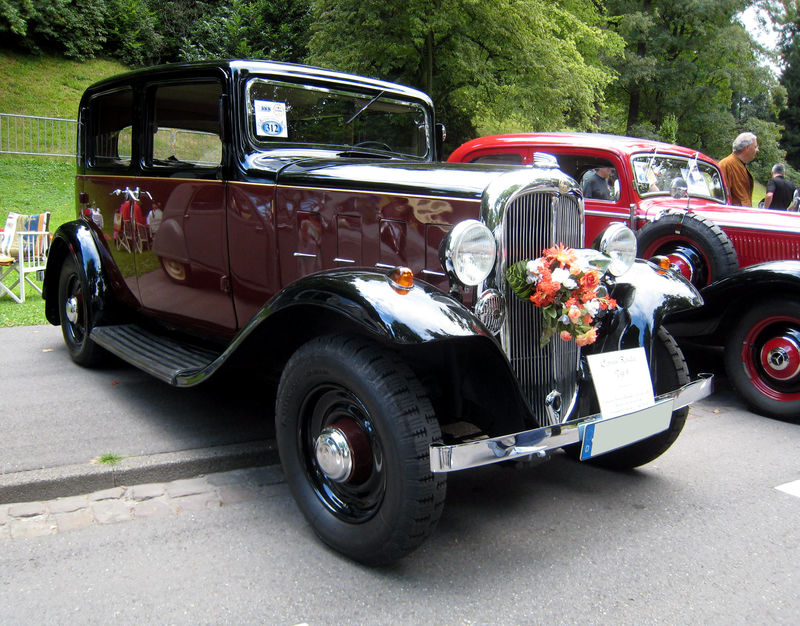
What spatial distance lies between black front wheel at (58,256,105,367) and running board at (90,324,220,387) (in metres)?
0.25

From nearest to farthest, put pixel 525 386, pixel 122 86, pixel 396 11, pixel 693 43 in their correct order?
1. pixel 525 386
2. pixel 122 86
3. pixel 396 11
4. pixel 693 43

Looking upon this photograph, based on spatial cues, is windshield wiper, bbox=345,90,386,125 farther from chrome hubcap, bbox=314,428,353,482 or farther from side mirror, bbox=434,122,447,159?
chrome hubcap, bbox=314,428,353,482

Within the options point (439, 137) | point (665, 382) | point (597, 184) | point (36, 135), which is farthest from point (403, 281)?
point (36, 135)

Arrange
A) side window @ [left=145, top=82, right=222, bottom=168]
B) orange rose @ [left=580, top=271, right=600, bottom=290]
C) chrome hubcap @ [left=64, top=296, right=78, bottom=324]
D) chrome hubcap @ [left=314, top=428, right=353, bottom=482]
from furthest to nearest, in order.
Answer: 1. chrome hubcap @ [left=64, top=296, right=78, bottom=324]
2. side window @ [left=145, top=82, right=222, bottom=168]
3. orange rose @ [left=580, top=271, right=600, bottom=290]
4. chrome hubcap @ [left=314, top=428, right=353, bottom=482]

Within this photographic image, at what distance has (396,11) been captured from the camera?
531 inches

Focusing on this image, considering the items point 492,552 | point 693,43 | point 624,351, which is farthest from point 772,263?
point 693,43

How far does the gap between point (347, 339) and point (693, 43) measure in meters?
26.4

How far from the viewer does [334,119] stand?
382cm

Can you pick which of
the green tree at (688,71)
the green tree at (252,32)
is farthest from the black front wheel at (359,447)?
the green tree at (688,71)

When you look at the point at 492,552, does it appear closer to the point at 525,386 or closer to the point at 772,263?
the point at 525,386

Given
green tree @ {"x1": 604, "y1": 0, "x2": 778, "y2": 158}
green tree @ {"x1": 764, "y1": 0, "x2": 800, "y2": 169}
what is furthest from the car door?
green tree @ {"x1": 764, "y1": 0, "x2": 800, "y2": 169}

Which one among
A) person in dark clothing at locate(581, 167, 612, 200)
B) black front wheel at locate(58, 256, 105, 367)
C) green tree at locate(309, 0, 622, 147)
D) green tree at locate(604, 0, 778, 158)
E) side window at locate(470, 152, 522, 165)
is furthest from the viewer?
green tree at locate(604, 0, 778, 158)

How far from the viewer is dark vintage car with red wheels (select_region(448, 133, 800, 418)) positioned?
14.3 ft

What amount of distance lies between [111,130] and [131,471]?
2.56m
